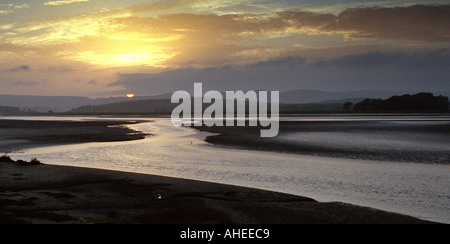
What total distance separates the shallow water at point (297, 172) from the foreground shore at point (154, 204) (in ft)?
7.41

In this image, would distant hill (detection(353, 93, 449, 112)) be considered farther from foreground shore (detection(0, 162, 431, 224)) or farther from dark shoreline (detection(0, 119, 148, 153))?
foreground shore (detection(0, 162, 431, 224))

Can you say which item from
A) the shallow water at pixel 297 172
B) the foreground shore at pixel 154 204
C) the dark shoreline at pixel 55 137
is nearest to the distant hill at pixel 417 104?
the dark shoreline at pixel 55 137

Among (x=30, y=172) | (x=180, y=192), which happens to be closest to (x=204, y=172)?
(x=180, y=192)

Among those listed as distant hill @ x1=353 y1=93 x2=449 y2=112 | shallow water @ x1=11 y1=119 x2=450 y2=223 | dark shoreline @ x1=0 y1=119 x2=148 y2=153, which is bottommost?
shallow water @ x1=11 y1=119 x2=450 y2=223

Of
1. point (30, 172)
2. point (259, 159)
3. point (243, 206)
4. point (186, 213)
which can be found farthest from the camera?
point (259, 159)

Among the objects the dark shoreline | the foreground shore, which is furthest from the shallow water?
the dark shoreline

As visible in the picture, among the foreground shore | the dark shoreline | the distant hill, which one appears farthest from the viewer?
the distant hill

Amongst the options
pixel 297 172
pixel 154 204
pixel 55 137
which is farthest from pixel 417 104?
pixel 154 204

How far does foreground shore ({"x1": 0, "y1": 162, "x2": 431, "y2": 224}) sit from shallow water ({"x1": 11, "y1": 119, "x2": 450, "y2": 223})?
226 cm

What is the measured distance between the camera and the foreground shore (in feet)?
43.1
